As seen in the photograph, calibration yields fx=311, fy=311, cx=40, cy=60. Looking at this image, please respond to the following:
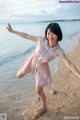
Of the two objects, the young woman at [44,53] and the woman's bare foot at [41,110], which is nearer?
the young woman at [44,53]

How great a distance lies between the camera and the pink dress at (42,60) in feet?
11.8

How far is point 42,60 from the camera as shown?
12.1 feet

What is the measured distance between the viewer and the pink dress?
360 centimetres

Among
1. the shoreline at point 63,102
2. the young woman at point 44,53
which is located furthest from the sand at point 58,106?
the young woman at point 44,53

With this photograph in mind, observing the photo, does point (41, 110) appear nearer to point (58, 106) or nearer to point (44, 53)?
point (58, 106)

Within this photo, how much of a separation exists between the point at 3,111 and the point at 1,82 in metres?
1.53

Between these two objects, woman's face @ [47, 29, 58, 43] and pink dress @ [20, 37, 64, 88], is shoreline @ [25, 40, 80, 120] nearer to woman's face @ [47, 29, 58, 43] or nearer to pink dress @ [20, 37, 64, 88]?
pink dress @ [20, 37, 64, 88]

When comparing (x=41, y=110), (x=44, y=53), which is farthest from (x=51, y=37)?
(x=41, y=110)

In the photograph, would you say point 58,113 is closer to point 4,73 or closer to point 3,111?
point 3,111

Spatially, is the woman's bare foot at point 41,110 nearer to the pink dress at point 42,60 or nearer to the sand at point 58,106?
the sand at point 58,106

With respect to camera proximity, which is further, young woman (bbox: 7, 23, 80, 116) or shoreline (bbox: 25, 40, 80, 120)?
shoreline (bbox: 25, 40, 80, 120)

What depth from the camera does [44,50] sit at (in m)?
3.62

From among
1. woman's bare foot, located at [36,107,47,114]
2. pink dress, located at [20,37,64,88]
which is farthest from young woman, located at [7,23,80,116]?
woman's bare foot, located at [36,107,47,114]

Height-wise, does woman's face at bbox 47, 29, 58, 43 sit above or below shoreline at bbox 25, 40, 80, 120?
above
